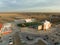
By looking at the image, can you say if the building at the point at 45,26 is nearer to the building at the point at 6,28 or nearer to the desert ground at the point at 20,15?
the desert ground at the point at 20,15

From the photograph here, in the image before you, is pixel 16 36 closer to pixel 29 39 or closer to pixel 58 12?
pixel 29 39

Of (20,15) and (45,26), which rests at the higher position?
(20,15)

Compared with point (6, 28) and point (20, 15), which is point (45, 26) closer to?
point (20, 15)

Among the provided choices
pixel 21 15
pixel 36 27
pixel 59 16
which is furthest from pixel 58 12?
pixel 21 15

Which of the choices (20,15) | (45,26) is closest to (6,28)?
(20,15)

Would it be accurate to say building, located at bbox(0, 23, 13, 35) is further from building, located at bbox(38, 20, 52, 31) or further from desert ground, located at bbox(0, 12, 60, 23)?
building, located at bbox(38, 20, 52, 31)

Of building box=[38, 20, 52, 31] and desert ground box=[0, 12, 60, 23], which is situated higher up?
desert ground box=[0, 12, 60, 23]

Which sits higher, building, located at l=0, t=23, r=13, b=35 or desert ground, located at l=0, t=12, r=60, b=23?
desert ground, located at l=0, t=12, r=60, b=23

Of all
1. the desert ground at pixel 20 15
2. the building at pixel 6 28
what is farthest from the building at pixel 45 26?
the building at pixel 6 28

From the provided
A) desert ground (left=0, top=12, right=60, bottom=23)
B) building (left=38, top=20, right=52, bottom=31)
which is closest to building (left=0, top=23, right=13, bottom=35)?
desert ground (left=0, top=12, right=60, bottom=23)

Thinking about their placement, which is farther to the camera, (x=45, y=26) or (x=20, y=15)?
(x=20, y=15)

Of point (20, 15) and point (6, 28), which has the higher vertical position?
point (20, 15)
